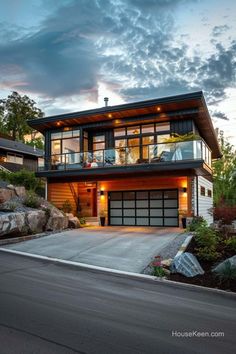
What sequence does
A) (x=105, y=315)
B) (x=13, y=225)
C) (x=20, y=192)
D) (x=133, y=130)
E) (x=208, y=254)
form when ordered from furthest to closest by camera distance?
(x=133, y=130) < (x=20, y=192) < (x=13, y=225) < (x=208, y=254) < (x=105, y=315)

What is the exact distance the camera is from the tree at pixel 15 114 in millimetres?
54625

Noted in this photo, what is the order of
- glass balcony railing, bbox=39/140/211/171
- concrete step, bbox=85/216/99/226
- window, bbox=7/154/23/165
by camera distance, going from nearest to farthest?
glass balcony railing, bbox=39/140/211/171
concrete step, bbox=85/216/99/226
window, bbox=7/154/23/165

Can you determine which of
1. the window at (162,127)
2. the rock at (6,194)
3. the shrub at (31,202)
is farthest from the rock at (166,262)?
the window at (162,127)

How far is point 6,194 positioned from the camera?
16141 mm

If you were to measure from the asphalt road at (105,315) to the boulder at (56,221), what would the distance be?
25.6 feet

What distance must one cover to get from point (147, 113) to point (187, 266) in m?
12.6

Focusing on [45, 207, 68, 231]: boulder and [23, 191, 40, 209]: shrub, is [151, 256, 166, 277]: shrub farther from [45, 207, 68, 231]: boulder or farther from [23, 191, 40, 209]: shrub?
[23, 191, 40, 209]: shrub

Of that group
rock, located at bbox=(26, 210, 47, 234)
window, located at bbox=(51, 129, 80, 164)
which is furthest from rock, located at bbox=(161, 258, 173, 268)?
window, located at bbox=(51, 129, 80, 164)

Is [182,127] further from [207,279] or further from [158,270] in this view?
[207,279]

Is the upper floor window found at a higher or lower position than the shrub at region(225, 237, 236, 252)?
higher

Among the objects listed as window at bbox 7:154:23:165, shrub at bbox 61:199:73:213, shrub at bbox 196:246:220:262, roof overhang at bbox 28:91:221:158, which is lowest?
shrub at bbox 196:246:220:262

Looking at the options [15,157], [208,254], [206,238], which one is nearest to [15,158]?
[15,157]

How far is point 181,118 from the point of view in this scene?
19578 mm

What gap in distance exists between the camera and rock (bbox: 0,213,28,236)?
13422 millimetres
